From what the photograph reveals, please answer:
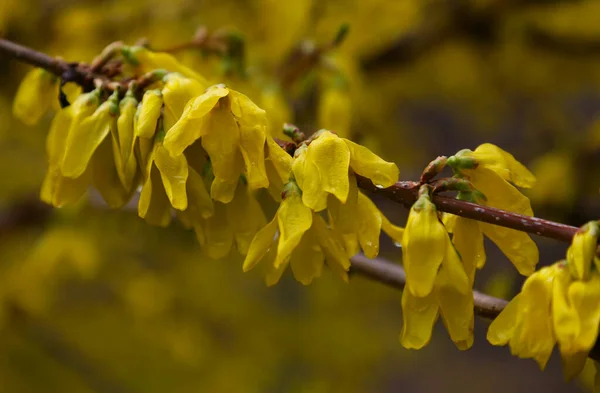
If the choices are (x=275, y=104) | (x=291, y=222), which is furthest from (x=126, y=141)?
(x=275, y=104)

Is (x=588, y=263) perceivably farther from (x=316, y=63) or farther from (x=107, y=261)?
(x=107, y=261)

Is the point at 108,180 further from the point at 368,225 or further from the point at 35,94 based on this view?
the point at 368,225

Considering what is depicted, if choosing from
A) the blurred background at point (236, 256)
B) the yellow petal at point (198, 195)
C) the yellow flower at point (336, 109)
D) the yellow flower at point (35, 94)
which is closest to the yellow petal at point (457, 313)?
the yellow petal at point (198, 195)

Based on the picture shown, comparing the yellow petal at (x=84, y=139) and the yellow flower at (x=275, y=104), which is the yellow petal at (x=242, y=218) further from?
the yellow flower at (x=275, y=104)

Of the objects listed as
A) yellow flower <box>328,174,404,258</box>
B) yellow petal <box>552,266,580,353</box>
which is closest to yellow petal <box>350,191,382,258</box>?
yellow flower <box>328,174,404,258</box>

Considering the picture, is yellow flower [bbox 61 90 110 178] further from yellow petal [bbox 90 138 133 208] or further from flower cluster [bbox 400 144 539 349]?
flower cluster [bbox 400 144 539 349]

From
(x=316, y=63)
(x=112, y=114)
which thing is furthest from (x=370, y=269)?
(x=316, y=63)
